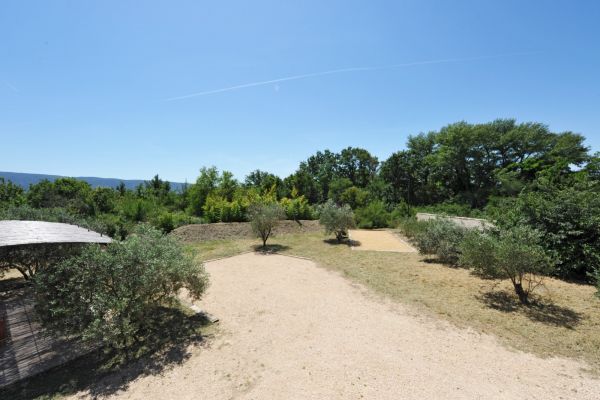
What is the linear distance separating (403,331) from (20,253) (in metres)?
9.94

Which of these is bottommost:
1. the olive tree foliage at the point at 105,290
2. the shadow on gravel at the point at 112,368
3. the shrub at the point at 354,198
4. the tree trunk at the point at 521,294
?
the shadow on gravel at the point at 112,368

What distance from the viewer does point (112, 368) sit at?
429 centimetres

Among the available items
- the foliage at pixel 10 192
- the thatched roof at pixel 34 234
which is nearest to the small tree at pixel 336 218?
the thatched roof at pixel 34 234

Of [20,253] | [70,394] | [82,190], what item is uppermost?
[82,190]

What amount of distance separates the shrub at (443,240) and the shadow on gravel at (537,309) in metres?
3.09

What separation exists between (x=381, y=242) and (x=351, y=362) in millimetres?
10670

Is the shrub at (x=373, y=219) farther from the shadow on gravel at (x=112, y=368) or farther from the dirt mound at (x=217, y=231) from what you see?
the shadow on gravel at (x=112, y=368)

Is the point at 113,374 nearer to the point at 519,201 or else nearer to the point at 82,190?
the point at 519,201

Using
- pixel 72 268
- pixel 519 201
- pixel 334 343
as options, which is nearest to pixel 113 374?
pixel 72 268

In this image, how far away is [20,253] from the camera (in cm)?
664

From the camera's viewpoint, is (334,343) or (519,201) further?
(519,201)

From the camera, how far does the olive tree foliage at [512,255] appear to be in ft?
19.0

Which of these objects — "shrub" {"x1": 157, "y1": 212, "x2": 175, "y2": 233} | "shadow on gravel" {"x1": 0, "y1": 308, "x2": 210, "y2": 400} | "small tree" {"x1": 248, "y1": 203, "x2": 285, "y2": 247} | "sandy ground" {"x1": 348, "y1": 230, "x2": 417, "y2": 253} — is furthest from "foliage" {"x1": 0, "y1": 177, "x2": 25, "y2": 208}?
"sandy ground" {"x1": 348, "y1": 230, "x2": 417, "y2": 253}

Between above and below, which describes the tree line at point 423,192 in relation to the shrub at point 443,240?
above
